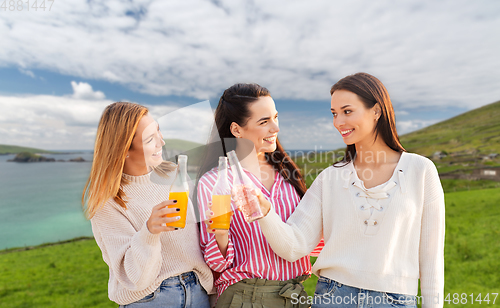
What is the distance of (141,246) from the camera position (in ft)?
8.43

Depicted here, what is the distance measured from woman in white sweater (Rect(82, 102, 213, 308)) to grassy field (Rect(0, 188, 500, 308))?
10.2m

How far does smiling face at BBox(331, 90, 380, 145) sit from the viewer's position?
3033 mm

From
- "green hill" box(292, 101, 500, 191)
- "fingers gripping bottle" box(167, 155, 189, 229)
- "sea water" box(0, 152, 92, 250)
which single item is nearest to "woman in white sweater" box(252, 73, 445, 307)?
"fingers gripping bottle" box(167, 155, 189, 229)

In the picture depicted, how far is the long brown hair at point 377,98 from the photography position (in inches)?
119

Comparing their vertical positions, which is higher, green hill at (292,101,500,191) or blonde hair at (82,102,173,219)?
green hill at (292,101,500,191)

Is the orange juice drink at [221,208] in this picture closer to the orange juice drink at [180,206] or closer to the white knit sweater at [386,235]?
the orange juice drink at [180,206]

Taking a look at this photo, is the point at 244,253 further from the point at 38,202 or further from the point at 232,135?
the point at 38,202

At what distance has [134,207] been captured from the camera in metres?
2.98

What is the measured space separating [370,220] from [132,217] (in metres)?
2.19

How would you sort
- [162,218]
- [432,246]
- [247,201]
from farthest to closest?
[432,246], [247,201], [162,218]

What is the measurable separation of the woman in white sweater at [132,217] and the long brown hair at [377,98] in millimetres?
1858

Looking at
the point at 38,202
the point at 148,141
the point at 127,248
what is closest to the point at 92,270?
the point at 127,248

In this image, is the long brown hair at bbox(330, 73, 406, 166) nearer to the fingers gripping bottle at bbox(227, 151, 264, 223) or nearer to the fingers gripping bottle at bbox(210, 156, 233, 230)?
the fingers gripping bottle at bbox(227, 151, 264, 223)

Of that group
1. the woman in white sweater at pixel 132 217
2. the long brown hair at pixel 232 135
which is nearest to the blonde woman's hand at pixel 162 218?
the woman in white sweater at pixel 132 217
